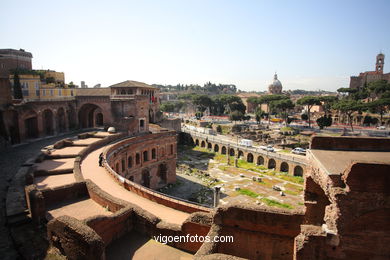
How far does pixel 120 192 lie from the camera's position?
16.1m

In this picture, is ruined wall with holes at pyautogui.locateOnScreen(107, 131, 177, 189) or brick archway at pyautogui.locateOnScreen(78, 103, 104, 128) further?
brick archway at pyautogui.locateOnScreen(78, 103, 104, 128)

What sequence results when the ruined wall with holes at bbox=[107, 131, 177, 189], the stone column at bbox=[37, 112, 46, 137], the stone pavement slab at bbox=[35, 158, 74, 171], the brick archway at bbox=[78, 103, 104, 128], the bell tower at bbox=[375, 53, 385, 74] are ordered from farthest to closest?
the bell tower at bbox=[375, 53, 385, 74] < the brick archway at bbox=[78, 103, 104, 128] < the stone column at bbox=[37, 112, 46, 137] < the ruined wall with holes at bbox=[107, 131, 177, 189] < the stone pavement slab at bbox=[35, 158, 74, 171]

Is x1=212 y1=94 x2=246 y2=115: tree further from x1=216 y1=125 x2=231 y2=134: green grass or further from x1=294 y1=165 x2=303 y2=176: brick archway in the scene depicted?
x1=294 y1=165 x2=303 y2=176: brick archway

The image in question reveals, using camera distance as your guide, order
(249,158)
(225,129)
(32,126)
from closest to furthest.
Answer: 1. (32,126)
2. (249,158)
3. (225,129)

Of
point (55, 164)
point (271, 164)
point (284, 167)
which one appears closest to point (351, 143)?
point (55, 164)

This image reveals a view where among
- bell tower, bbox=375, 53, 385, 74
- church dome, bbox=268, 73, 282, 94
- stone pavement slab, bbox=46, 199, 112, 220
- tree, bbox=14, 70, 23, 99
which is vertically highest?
bell tower, bbox=375, 53, 385, 74

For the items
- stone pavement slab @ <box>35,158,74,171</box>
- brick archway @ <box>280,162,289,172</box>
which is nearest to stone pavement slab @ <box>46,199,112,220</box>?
stone pavement slab @ <box>35,158,74,171</box>

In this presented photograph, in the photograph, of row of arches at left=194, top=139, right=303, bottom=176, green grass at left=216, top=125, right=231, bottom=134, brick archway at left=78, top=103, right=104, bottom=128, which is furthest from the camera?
green grass at left=216, top=125, right=231, bottom=134

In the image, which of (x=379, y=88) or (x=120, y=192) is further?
(x=379, y=88)

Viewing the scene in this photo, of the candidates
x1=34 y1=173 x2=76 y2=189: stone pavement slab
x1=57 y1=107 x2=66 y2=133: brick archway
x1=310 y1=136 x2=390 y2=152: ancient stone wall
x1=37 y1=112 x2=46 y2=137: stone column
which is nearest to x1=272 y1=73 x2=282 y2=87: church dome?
x1=57 y1=107 x2=66 y2=133: brick archway

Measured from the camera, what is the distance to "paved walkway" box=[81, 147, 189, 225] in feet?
43.1

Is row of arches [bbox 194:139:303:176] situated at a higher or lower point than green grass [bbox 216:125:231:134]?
lower

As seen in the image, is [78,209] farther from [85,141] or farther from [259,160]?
[259,160]

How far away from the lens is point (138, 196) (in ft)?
52.2
